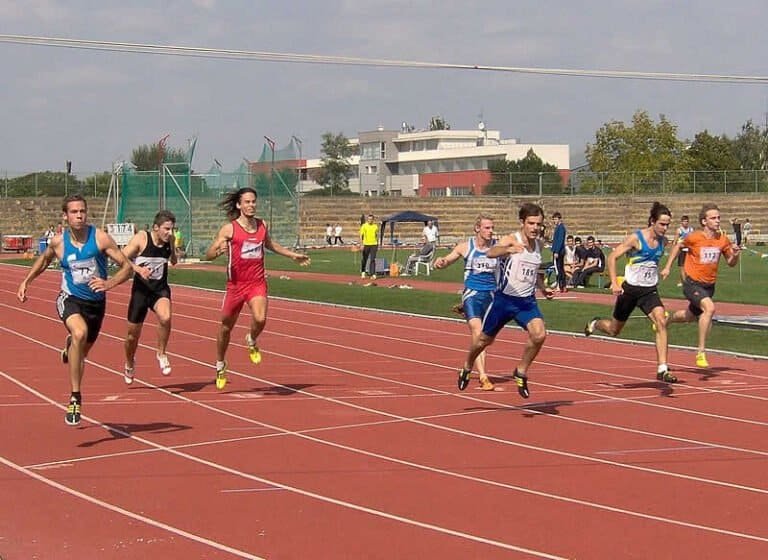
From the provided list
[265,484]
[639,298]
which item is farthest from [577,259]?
[265,484]

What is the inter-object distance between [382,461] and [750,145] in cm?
11398

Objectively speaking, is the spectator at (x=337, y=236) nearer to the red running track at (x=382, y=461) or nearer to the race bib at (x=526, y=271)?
the red running track at (x=382, y=461)

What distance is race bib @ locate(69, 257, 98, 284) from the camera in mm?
10078

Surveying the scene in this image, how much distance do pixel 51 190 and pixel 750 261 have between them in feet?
120

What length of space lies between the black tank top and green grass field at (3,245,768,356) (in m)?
7.93

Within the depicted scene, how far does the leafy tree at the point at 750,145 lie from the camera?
378 feet

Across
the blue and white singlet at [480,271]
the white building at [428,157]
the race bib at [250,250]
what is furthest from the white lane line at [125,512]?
the white building at [428,157]

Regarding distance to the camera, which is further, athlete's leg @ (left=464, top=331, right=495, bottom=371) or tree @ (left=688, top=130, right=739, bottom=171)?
tree @ (left=688, top=130, right=739, bottom=171)

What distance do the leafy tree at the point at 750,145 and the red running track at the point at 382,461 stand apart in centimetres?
10467

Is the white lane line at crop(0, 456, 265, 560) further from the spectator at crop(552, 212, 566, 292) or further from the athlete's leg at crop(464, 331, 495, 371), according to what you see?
the spectator at crop(552, 212, 566, 292)

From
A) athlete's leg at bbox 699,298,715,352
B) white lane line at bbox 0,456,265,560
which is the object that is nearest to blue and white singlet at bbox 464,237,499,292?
athlete's leg at bbox 699,298,715,352

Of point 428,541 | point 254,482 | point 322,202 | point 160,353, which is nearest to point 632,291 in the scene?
point 160,353

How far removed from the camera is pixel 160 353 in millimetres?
13469

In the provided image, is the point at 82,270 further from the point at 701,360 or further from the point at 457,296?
the point at 457,296
